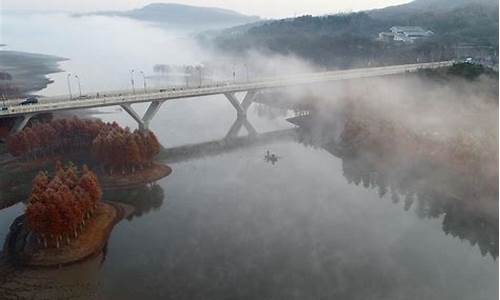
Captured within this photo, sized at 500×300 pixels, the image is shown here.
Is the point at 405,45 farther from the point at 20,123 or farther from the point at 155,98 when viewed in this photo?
the point at 20,123

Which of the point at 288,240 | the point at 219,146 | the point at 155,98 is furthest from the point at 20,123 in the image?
the point at 288,240

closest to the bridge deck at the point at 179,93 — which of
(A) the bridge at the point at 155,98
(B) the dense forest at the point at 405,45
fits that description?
(A) the bridge at the point at 155,98

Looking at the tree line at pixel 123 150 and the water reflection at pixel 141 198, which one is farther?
the tree line at pixel 123 150

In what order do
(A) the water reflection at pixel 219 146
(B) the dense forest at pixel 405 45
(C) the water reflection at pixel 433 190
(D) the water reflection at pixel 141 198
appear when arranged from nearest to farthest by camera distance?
(C) the water reflection at pixel 433 190 → (D) the water reflection at pixel 141 198 → (A) the water reflection at pixel 219 146 → (B) the dense forest at pixel 405 45

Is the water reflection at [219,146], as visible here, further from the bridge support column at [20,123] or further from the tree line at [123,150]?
the bridge support column at [20,123]

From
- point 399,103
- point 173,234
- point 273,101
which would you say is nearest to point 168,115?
point 273,101
